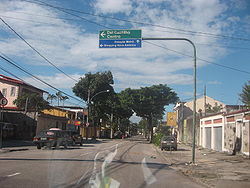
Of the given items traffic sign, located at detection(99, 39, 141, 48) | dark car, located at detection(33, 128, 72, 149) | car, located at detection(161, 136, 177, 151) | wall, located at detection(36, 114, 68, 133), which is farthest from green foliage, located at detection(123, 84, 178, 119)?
traffic sign, located at detection(99, 39, 141, 48)

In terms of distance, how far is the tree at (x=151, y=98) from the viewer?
52091 mm

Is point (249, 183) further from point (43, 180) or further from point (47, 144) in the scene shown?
point (47, 144)

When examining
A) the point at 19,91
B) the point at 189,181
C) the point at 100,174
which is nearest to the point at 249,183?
the point at 189,181

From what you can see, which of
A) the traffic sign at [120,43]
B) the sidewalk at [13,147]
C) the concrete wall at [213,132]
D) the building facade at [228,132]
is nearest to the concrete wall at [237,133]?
the building facade at [228,132]

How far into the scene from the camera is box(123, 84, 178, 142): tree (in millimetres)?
52091

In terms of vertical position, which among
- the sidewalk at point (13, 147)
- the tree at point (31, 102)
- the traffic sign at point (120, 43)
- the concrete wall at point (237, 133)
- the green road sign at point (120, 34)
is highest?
the green road sign at point (120, 34)

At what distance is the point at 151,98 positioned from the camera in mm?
51844

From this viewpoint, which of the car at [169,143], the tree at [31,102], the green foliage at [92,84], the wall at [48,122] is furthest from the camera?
the green foliage at [92,84]

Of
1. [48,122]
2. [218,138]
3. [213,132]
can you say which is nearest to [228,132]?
[218,138]

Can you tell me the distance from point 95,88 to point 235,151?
112ft

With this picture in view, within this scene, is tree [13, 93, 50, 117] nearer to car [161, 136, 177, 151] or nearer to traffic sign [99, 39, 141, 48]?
car [161, 136, 177, 151]

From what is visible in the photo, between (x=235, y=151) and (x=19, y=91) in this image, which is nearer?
(x=235, y=151)

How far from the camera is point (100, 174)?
11.4 m

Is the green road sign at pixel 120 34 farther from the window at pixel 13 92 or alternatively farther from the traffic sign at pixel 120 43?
the window at pixel 13 92
